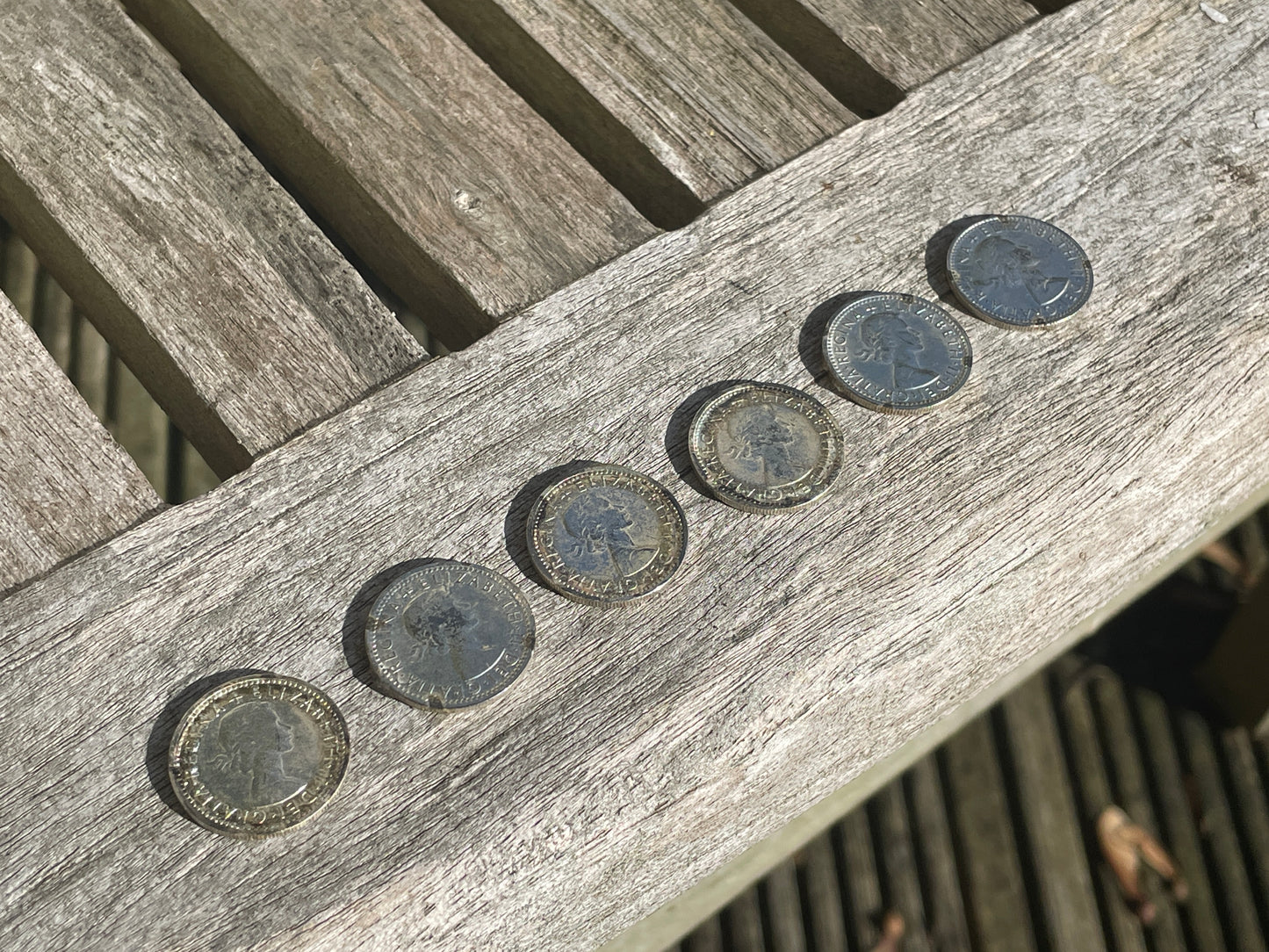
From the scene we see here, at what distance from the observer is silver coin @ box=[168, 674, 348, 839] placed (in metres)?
1.26

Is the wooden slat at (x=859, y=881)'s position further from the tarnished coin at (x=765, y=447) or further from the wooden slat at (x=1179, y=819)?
the tarnished coin at (x=765, y=447)

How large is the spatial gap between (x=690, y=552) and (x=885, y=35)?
3.31 ft

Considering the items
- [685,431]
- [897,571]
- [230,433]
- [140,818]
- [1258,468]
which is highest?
[230,433]

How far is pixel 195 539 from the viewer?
140cm

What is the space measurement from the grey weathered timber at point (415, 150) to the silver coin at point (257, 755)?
0.61 m

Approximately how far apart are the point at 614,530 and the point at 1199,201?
1.09 meters

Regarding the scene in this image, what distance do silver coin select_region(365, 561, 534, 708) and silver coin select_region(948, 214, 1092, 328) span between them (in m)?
0.81

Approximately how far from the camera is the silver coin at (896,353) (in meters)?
1.55

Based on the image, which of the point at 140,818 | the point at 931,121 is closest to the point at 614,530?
the point at 140,818

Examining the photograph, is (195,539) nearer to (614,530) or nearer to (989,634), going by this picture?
(614,530)

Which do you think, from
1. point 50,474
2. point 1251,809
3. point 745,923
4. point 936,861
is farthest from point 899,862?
point 50,474

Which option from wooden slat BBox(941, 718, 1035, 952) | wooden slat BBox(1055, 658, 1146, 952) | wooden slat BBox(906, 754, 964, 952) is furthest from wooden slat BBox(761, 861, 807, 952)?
wooden slat BBox(1055, 658, 1146, 952)

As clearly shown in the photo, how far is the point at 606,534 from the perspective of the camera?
56.2 inches

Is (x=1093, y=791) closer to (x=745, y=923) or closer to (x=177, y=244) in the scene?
(x=745, y=923)
